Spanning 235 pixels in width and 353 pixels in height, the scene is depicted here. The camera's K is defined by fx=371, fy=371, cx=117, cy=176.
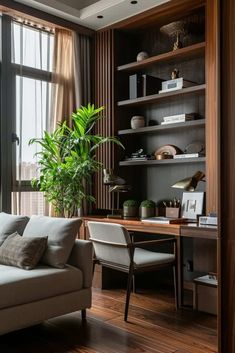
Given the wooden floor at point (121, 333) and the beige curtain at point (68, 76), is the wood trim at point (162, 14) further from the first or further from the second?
the wooden floor at point (121, 333)

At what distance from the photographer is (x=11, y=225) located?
10.1 ft

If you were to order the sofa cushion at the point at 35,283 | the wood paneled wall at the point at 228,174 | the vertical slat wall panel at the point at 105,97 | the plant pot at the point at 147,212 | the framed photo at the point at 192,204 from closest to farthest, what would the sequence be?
1. the wood paneled wall at the point at 228,174
2. the sofa cushion at the point at 35,283
3. the framed photo at the point at 192,204
4. the plant pot at the point at 147,212
5. the vertical slat wall panel at the point at 105,97

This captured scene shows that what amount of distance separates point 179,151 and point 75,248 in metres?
1.61

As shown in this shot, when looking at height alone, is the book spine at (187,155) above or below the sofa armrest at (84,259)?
above

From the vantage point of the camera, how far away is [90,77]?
4.45 metres

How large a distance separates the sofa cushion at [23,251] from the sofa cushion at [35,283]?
0.05 meters

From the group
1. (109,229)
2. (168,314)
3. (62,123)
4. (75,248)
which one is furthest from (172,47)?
(168,314)

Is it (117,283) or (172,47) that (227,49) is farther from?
(117,283)

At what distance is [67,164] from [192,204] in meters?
1.32

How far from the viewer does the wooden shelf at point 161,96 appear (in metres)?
3.52

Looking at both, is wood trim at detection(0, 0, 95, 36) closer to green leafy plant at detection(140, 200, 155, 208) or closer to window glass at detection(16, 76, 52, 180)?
window glass at detection(16, 76, 52, 180)

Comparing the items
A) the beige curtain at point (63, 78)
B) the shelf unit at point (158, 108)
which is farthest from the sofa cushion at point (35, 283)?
the beige curtain at point (63, 78)

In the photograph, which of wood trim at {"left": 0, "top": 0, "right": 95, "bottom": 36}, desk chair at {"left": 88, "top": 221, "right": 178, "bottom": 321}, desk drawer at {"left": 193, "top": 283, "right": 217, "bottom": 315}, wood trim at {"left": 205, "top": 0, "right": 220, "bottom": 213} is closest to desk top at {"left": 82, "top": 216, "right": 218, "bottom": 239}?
desk chair at {"left": 88, "top": 221, "right": 178, "bottom": 321}

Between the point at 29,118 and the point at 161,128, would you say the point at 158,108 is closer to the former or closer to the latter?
the point at 161,128
